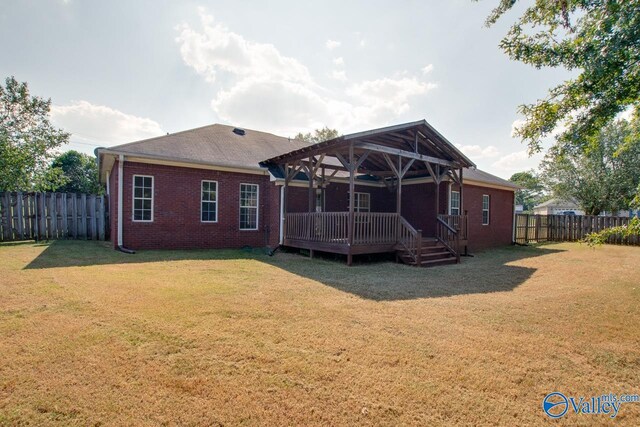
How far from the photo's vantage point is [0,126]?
19500 millimetres

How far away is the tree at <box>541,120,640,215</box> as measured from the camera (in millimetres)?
22203

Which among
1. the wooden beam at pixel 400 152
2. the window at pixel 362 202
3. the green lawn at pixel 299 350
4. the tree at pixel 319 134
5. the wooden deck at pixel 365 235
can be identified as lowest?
the green lawn at pixel 299 350

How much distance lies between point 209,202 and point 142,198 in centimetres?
214

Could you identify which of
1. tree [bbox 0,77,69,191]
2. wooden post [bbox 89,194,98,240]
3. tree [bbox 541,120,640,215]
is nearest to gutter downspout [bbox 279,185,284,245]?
wooden post [bbox 89,194,98,240]

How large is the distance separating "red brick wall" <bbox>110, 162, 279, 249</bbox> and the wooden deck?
6.35ft

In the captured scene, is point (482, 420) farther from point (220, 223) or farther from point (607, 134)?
point (607, 134)

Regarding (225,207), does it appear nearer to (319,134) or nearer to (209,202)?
(209,202)

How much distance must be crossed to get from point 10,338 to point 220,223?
8.71 meters

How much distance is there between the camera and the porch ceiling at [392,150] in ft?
30.3

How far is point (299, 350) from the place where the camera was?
132 inches

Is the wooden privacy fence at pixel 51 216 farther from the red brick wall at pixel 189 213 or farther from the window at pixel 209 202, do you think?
the window at pixel 209 202

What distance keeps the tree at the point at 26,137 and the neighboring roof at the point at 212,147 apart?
13060 millimetres

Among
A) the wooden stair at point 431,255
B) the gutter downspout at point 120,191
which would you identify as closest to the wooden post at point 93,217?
the gutter downspout at point 120,191

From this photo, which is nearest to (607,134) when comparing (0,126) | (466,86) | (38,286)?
(466,86)
